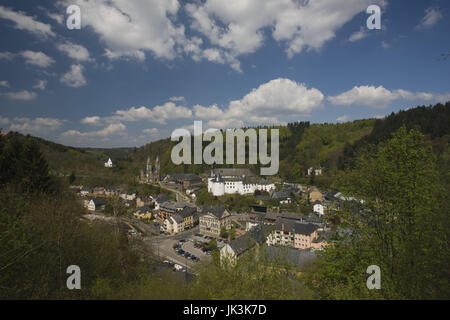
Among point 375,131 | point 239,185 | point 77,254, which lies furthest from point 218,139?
point 77,254

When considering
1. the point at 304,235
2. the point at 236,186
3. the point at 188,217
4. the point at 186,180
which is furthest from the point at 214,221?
the point at 186,180

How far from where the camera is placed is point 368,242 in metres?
7.58

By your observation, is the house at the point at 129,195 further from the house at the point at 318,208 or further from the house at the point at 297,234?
the house at the point at 318,208

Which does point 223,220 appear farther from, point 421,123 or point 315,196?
point 421,123

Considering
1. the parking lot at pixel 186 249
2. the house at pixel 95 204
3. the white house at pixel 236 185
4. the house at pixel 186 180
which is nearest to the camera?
the parking lot at pixel 186 249

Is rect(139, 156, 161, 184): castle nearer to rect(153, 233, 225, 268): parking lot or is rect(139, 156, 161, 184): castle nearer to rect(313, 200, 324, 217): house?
rect(153, 233, 225, 268): parking lot

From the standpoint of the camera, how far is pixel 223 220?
1478 inches

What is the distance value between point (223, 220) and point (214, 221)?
162cm

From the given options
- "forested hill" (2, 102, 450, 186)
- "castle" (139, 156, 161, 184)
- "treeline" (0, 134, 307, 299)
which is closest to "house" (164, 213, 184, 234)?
"forested hill" (2, 102, 450, 186)

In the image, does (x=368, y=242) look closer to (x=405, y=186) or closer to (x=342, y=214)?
(x=342, y=214)

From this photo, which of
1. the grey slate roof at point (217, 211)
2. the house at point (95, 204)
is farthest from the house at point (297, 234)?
the house at point (95, 204)

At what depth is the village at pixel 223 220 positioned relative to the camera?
23.7 meters
